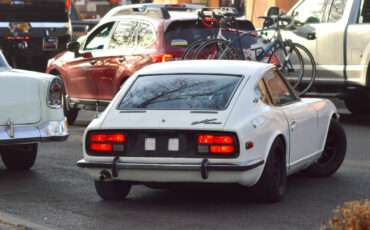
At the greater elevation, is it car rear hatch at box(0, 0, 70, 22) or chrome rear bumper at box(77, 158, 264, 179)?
chrome rear bumper at box(77, 158, 264, 179)

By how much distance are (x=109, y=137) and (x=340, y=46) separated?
7.78m

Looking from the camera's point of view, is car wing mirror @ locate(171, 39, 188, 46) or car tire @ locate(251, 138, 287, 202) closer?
car tire @ locate(251, 138, 287, 202)

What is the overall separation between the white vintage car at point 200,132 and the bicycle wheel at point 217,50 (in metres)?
4.71

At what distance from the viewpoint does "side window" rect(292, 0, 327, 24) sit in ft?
52.5

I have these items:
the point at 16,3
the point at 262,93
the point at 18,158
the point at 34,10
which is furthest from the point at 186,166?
the point at 34,10

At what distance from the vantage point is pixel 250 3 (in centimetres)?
3331

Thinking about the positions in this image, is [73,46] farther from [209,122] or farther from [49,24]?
[49,24]

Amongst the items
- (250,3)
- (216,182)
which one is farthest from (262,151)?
(250,3)

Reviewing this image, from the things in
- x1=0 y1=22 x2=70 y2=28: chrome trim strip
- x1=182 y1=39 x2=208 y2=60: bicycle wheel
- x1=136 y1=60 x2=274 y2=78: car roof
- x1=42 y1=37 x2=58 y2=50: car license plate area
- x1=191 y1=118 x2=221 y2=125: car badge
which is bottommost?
x1=42 y1=37 x2=58 y2=50: car license plate area

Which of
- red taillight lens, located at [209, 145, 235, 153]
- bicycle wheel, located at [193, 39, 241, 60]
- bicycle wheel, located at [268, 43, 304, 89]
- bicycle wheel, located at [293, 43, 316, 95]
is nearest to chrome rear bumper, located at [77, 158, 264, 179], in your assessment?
red taillight lens, located at [209, 145, 235, 153]

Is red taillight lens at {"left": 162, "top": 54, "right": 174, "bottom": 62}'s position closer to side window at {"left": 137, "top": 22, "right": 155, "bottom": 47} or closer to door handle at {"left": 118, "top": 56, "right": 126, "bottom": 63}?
side window at {"left": 137, "top": 22, "right": 155, "bottom": 47}

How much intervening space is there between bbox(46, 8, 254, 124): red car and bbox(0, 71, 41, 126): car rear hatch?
3.52 m

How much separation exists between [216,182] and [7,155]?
360 centimetres

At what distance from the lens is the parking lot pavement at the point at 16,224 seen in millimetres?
7281
